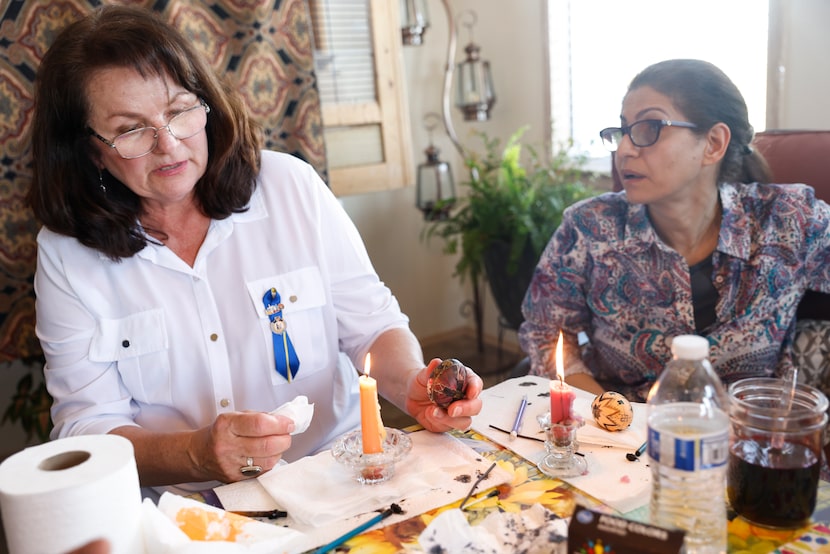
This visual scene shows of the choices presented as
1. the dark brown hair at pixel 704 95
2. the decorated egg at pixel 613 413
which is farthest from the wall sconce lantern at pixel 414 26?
the decorated egg at pixel 613 413

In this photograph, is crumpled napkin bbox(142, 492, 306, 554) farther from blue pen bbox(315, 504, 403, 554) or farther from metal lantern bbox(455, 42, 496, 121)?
metal lantern bbox(455, 42, 496, 121)

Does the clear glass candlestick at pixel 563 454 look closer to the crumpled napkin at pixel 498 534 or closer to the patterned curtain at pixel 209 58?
the crumpled napkin at pixel 498 534

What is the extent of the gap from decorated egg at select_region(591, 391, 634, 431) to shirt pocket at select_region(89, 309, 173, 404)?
83cm

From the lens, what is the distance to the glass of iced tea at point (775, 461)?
85 centimetres

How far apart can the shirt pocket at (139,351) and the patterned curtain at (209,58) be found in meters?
1.00

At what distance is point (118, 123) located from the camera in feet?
4.51

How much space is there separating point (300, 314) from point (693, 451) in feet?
3.06

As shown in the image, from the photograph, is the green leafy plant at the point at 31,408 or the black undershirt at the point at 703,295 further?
the green leafy plant at the point at 31,408

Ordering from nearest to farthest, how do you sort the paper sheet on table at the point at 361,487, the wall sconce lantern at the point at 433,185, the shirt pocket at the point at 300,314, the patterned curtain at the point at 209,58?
the paper sheet on table at the point at 361,487 < the shirt pocket at the point at 300,314 < the patterned curtain at the point at 209,58 < the wall sconce lantern at the point at 433,185

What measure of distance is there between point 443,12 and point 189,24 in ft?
5.59

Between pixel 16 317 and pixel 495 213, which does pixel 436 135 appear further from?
pixel 16 317

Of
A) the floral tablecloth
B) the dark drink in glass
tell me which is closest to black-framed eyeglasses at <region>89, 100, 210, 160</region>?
the floral tablecloth

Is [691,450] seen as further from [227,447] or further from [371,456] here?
[227,447]

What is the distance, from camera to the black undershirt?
5.38ft
